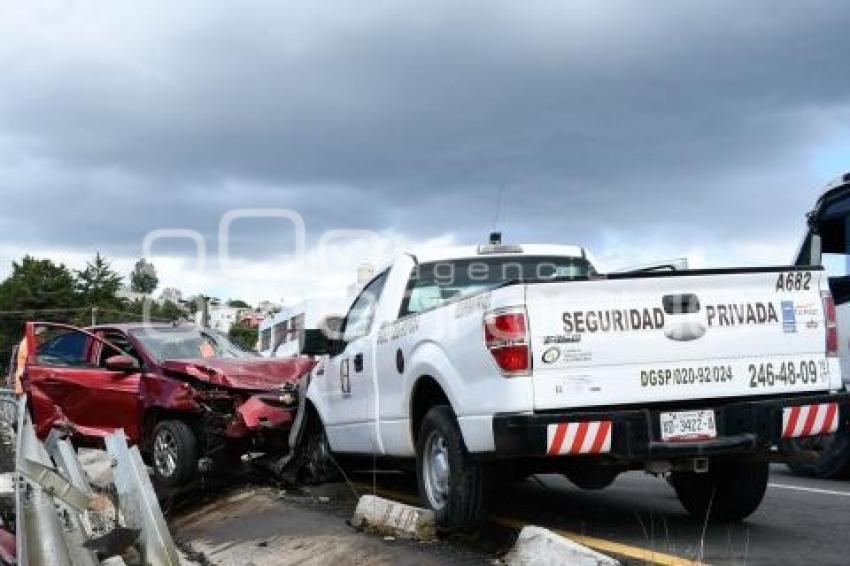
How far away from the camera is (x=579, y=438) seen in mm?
5168

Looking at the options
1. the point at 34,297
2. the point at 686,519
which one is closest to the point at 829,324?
the point at 686,519

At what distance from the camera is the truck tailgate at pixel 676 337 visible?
5223 mm

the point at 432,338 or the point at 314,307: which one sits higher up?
the point at 314,307

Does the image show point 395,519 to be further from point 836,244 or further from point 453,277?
point 836,244

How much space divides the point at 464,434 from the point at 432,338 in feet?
2.36

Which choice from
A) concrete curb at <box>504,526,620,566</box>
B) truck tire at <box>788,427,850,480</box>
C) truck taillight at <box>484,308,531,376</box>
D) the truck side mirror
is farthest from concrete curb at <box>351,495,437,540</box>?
truck tire at <box>788,427,850,480</box>

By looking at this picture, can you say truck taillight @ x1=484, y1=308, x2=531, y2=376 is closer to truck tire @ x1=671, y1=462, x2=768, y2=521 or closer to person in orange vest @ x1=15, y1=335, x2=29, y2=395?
truck tire @ x1=671, y1=462, x2=768, y2=521

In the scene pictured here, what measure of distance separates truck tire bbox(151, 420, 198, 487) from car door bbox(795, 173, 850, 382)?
6.25 m

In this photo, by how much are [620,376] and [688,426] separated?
0.48 meters

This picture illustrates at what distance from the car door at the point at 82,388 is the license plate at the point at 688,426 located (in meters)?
6.26

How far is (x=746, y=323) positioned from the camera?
551 centimetres

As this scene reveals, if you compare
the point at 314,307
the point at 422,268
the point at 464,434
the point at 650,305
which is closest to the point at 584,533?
the point at 464,434

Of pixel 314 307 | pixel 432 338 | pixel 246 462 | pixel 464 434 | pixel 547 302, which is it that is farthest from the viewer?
pixel 314 307

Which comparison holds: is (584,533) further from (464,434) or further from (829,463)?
(829,463)
